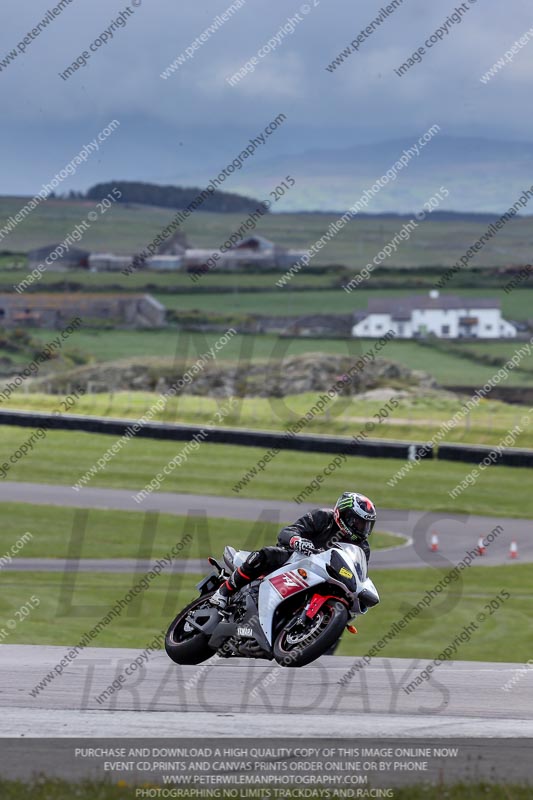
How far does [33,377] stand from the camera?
75.5m

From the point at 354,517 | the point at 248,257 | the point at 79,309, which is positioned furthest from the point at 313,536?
the point at 248,257

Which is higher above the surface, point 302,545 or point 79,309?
point 79,309

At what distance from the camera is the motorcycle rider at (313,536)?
10867 mm

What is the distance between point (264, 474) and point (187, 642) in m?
28.8

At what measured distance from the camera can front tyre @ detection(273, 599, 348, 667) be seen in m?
10.1

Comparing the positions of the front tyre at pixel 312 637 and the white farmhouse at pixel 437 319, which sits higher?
the white farmhouse at pixel 437 319

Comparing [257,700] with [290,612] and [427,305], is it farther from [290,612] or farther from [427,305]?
[427,305]

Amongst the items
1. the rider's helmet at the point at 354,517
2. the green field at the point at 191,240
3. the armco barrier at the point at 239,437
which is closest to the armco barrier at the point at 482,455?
the armco barrier at the point at 239,437

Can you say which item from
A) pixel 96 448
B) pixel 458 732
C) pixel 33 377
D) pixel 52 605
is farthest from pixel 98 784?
pixel 33 377

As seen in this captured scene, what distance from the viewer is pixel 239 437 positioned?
4416cm

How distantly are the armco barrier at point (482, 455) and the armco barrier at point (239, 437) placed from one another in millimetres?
544

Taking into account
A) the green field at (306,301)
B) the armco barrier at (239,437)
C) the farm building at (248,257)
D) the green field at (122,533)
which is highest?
the farm building at (248,257)

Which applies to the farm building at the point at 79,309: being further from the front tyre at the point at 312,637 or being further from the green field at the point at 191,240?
the front tyre at the point at 312,637

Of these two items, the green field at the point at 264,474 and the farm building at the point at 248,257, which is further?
the farm building at the point at 248,257
